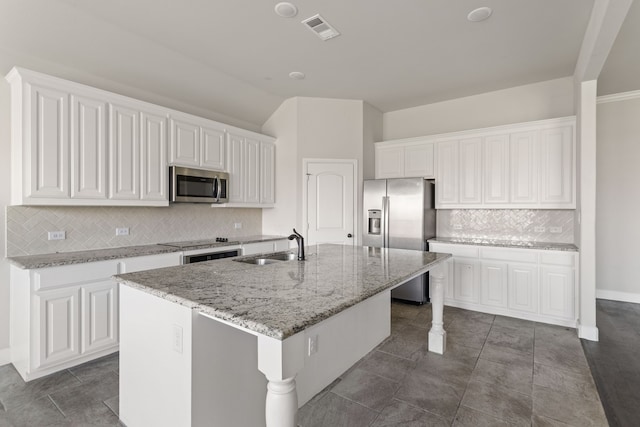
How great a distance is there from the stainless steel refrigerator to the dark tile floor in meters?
1.79

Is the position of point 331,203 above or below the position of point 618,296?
above

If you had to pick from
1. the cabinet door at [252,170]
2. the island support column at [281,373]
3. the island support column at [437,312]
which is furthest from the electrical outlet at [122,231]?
the island support column at [437,312]

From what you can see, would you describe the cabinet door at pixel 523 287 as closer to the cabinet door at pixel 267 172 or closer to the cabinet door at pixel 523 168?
the cabinet door at pixel 523 168

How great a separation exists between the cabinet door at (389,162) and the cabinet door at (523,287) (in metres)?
1.95

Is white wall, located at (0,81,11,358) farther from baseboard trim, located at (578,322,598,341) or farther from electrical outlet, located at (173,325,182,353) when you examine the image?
baseboard trim, located at (578,322,598,341)

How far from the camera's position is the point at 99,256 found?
2670 millimetres

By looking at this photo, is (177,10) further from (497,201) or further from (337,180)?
(497,201)

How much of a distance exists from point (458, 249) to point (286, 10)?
3.25 m

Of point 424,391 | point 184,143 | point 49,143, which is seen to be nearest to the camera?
point 424,391

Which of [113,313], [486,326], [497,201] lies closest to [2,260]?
[113,313]

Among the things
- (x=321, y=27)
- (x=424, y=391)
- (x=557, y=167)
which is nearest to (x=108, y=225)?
(x=321, y=27)

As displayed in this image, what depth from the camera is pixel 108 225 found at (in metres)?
3.25

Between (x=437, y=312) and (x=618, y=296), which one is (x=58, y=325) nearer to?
(x=437, y=312)

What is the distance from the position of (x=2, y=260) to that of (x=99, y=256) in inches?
31.0
